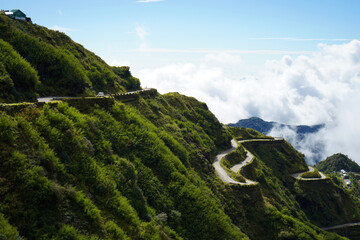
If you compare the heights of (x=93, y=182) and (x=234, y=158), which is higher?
(x=234, y=158)

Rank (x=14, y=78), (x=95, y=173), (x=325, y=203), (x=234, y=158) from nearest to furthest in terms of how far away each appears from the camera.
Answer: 1. (x=95, y=173)
2. (x=14, y=78)
3. (x=234, y=158)
4. (x=325, y=203)

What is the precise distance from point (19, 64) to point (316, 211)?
318ft

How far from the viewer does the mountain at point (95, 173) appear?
631 inches

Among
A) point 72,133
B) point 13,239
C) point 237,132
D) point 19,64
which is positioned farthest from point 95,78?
point 237,132

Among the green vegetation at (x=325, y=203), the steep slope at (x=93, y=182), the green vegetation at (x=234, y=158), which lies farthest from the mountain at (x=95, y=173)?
the green vegetation at (x=325, y=203)

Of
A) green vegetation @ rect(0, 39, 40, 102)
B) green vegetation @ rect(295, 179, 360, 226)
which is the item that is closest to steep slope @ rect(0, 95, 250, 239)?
green vegetation @ rect(0, 39, 40, 102)

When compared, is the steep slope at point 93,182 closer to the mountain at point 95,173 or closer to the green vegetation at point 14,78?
the mountain at point 95,173

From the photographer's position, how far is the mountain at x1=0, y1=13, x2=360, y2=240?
1602cm

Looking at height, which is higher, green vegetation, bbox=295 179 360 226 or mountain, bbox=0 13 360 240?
green vegetation, bbox=295 179 360 226

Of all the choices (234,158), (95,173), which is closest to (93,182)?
(95,173)

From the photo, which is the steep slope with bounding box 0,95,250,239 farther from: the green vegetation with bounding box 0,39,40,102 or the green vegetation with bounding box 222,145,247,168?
the green vegetation with bounding box 222,145,247,168

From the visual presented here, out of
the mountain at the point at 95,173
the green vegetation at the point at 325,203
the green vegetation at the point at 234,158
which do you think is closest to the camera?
the mountain at the point at 95,173

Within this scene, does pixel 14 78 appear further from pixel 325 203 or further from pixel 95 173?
pixel 325 203

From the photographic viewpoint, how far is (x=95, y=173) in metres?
22.1
